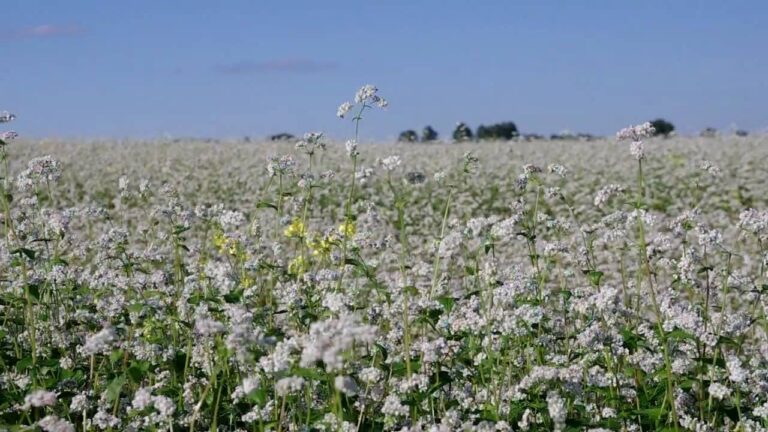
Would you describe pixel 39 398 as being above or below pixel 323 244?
below

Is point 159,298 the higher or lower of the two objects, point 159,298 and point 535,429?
the higher

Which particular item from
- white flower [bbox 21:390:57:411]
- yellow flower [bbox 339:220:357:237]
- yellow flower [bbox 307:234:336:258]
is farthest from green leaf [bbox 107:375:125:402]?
yellow flower [bbox 307:234:336:258]

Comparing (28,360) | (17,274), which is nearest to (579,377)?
(28,360)

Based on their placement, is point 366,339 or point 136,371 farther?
point 136,371

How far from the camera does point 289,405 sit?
4.40 m

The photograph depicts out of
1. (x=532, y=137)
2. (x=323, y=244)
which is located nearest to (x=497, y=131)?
(x=532, y=137)

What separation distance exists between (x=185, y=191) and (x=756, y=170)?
893cm

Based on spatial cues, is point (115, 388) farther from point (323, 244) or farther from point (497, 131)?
point (497, 131)

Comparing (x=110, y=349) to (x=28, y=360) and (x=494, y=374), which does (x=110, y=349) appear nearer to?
(x=28, y=360)

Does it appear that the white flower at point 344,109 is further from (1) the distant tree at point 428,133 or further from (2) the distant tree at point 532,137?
(2) the distant tree at point 532,137

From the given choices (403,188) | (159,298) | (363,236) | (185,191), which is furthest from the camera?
(185,191)

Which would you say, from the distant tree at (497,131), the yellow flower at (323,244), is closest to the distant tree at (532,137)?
the distant tree at (497,131)

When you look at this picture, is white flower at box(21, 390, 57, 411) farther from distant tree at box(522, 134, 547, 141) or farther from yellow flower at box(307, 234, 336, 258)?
distant tree at box(522, 134, 547, 141)

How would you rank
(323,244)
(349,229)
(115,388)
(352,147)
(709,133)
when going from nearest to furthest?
(115,388)
(352,147)
(349,229)
(323,244)
(709,133)
